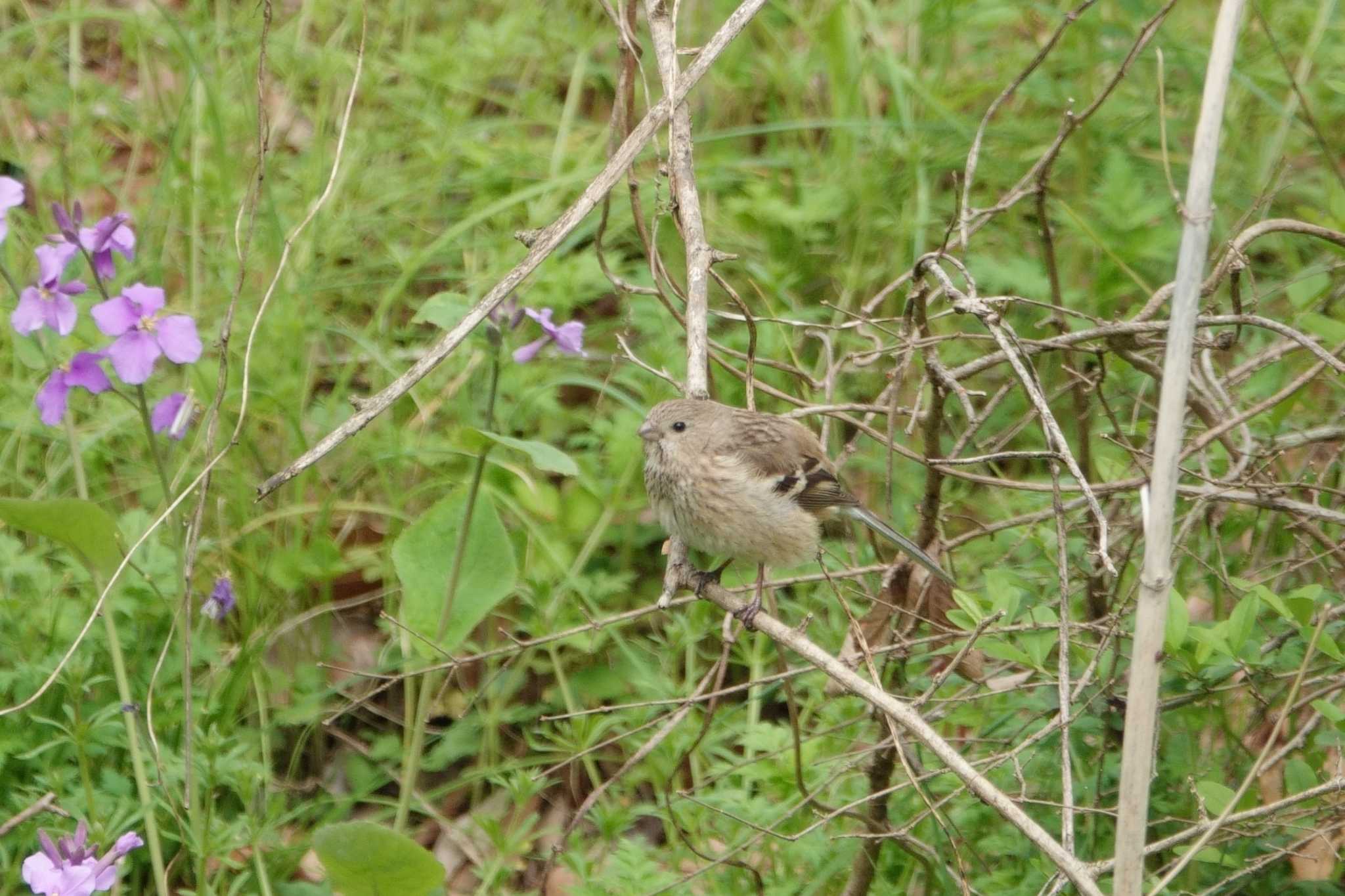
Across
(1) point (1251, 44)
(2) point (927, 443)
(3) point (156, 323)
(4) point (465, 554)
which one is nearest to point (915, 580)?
(2) point (927, 443)

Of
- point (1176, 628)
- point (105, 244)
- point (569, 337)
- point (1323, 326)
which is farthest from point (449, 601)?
point (1323, 326)

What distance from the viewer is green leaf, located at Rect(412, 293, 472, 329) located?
3.13 meters

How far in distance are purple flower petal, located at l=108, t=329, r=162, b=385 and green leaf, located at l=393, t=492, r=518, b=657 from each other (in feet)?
2.40

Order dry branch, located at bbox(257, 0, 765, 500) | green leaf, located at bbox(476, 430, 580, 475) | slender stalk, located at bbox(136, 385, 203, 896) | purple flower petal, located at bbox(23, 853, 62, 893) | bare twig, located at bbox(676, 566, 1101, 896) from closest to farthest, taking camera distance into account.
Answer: bare twig, located at bbox(676, 566, 1101, 896) → dry branch, located at bbox(257, 0, 765, 500) → purple flower petal, located at bbox(23, 853, 62, 893) → green leaf, located at bbox(476, 430, 580, 475) → slender stalk, located at bbox(136, 385, 203, 896)

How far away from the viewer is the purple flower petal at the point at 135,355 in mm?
3086

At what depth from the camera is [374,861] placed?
299cm

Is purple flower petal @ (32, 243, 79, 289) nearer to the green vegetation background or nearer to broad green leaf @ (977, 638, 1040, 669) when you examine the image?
the green vegetation background

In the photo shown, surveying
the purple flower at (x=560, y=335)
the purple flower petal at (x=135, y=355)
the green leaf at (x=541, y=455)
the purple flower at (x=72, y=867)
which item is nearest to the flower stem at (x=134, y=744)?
the purple flower petal at (x=135, y=355)

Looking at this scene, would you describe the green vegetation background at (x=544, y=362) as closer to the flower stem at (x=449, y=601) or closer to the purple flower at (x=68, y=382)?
the flower stem at (x=449, y=601)

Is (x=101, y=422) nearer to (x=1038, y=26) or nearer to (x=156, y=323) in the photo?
(x=156, y=323)

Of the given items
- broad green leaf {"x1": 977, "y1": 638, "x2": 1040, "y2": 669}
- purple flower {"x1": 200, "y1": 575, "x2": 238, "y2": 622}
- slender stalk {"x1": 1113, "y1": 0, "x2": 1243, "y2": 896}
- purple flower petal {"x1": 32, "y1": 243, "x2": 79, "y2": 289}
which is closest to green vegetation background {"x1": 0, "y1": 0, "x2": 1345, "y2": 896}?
broad green leaf {"x1": 977, "y1": 638, "x2": 1040, "y2": 669}

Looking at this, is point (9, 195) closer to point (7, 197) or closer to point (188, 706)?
point (7, 197)

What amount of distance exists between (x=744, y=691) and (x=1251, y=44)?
A: 12.3ft

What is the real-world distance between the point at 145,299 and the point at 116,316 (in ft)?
0.25
